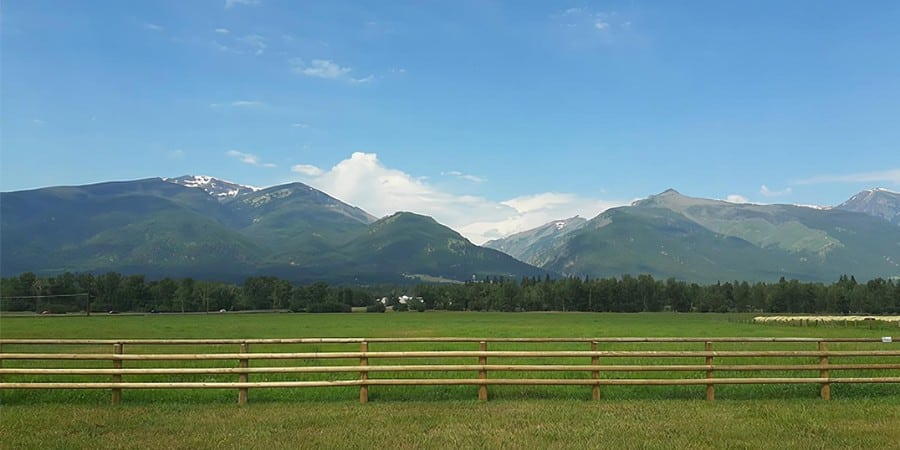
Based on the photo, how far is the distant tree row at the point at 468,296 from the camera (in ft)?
449

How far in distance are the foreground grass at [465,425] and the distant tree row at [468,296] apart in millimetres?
126200

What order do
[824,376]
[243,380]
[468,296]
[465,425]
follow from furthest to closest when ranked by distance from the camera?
[468,296] → [824,376] → [243,380] → [465,425]

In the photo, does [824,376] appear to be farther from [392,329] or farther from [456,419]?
[392,329]

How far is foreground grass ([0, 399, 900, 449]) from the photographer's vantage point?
11352 mm

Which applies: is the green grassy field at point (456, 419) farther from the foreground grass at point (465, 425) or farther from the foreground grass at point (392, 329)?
the foreground grass at point (392, 329)

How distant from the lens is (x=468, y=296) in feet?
551

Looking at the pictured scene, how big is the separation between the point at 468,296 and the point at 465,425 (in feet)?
512

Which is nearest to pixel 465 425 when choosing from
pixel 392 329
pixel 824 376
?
pixel 824 376

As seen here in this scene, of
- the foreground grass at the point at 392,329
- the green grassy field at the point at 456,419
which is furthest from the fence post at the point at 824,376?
the foreground grass at the point at 392,329

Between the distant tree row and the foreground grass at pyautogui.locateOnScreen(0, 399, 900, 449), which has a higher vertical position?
the foreground grass at pyautogui.locateOnScreen(0, 399, 900, 449)

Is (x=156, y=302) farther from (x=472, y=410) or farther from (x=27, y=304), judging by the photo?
(x=472, y=410)

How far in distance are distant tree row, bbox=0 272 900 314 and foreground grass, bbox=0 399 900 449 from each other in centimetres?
12620

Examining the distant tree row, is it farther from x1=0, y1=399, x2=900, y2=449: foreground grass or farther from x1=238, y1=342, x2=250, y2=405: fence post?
x1=0, y1=399, x2=900, y2=449: foreground grass

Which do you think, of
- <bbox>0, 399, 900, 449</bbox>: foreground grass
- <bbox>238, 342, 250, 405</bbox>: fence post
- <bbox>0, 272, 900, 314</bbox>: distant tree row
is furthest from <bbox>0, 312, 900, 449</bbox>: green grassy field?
<bbox>0, 272, 900, 314</bbox>: distant tree row
